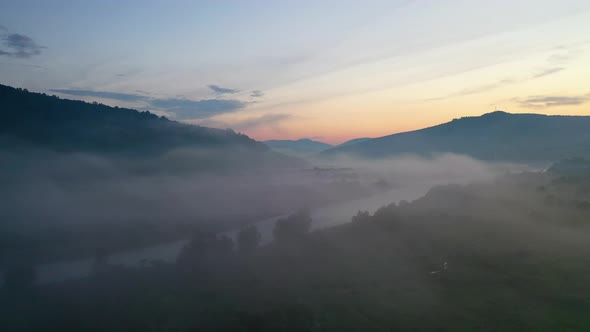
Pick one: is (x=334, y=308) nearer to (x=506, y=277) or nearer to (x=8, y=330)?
(x=506, y=277)

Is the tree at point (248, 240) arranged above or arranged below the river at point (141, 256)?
above

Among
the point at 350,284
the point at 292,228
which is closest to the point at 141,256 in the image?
the point at 292,228

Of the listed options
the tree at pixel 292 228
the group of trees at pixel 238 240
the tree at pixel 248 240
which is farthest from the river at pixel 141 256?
the tree at pixel 248 240

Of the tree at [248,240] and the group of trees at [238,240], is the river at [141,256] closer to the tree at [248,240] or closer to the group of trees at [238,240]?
the group of trees at [238,240]

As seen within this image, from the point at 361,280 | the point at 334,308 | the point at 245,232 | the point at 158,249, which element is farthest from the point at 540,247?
the point at 158,249

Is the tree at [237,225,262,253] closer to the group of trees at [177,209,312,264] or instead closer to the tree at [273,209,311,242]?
the group of trees at [177,209,312,264]

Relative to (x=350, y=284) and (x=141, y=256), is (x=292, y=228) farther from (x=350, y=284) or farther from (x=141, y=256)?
(x=141, y=256)
